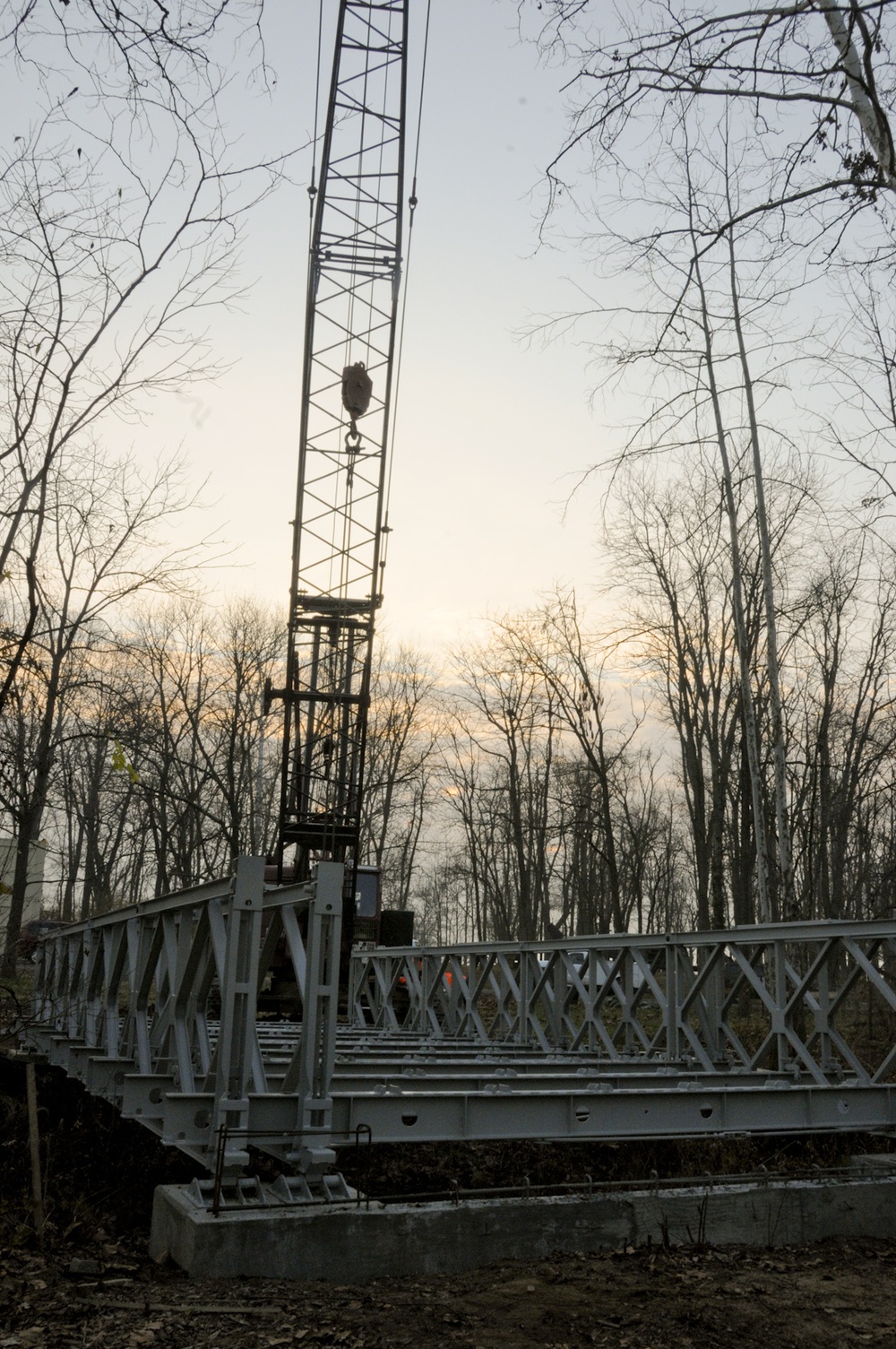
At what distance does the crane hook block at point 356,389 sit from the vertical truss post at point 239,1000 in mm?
13866

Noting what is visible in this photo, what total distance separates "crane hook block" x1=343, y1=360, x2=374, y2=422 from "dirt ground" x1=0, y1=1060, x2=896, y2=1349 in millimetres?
13974

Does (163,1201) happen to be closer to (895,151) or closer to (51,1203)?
(51,1203)

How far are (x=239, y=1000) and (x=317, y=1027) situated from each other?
0.52 meters

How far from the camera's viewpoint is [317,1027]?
6.76 m

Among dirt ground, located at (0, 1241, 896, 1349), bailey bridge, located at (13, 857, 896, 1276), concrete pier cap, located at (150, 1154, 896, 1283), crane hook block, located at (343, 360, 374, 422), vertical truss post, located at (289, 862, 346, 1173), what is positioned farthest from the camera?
crane hook block, located at (343, 360, 374, 422)

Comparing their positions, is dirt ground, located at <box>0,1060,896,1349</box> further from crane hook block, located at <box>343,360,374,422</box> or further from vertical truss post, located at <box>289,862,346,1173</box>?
crane hook block, located at <box>343,360,374,422</box>

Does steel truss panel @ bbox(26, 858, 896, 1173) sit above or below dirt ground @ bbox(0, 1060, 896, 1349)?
above

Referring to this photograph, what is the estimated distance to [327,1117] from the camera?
261 inches

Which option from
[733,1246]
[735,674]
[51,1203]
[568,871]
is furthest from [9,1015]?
[568,871]

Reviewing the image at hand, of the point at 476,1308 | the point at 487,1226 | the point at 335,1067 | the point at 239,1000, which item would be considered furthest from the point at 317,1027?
the point at 335,1067

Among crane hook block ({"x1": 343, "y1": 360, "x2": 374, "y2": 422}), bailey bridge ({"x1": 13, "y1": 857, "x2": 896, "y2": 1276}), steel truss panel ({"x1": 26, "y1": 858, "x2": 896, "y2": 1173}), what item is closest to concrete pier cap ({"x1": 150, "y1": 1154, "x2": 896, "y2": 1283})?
bailey bridge ({"x1": 13, "y1": 857, "x2": 896, "y2": 1276})

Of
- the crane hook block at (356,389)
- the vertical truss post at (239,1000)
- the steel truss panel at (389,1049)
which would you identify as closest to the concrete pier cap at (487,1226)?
the steel truss panel at (389,1049)

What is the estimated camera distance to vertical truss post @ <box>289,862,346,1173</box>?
6.55 m

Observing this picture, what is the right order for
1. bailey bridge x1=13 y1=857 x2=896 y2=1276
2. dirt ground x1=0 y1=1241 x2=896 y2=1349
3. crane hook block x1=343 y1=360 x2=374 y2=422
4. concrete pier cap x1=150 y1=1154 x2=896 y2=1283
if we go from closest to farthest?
1. dirt ground x1=0 y1=1241 x2=896 y2=1349
2. concrete pier cap x1=150 y1=1154 x2=896 y2=1283
3. bailey bridge x1=13 y1=857 x2=896 y2=1276
4. crane hook block x1=343 y1=360 x2=374 y2=422
